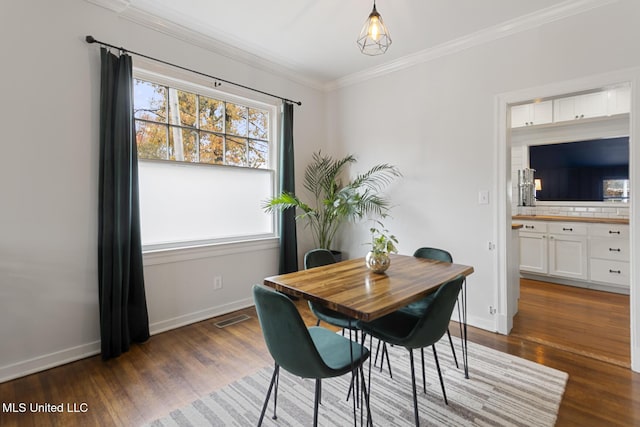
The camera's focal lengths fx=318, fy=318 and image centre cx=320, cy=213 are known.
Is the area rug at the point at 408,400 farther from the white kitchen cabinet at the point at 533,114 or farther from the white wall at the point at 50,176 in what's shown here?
the white kitchen cabinet at the point at 533,114

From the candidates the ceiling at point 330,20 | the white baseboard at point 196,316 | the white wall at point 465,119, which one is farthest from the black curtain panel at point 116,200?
the white wall at point 465,119

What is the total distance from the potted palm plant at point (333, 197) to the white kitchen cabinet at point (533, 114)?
2.36 meters

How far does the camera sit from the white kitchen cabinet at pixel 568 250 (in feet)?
13.6

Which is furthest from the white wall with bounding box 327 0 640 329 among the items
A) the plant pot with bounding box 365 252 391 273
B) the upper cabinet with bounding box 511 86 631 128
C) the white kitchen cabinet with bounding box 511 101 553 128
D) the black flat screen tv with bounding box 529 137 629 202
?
the black flat screen tv with bounding box 529 137 629 202

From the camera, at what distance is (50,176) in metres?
2.28

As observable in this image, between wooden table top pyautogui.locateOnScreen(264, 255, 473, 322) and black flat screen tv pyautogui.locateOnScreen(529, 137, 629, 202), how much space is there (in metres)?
3.85

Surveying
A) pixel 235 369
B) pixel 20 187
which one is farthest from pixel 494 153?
pixel 20 187

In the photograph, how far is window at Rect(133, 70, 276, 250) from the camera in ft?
9.34

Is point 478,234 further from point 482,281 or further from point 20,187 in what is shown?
point 20,187

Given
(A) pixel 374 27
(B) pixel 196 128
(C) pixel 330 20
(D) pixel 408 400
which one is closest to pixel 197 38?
(B) pixel 196 128

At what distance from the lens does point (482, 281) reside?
306 cm


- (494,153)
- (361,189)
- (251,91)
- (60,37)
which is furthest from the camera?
(361,189)

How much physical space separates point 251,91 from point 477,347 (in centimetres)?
332

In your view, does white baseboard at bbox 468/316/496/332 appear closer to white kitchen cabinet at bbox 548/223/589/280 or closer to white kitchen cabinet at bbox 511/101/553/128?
white kitchen cabinet at bbox 548/223/589/280
